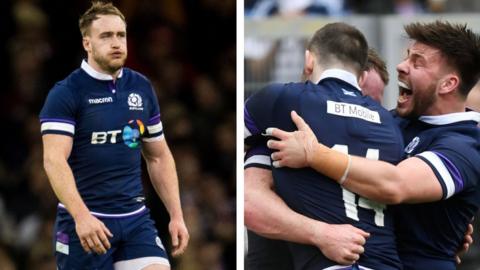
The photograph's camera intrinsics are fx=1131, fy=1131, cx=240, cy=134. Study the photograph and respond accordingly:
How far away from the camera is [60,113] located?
11.5ft

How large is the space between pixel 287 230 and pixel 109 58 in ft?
2.55

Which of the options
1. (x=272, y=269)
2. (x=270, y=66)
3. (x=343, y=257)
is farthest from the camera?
(x=270, y=66)

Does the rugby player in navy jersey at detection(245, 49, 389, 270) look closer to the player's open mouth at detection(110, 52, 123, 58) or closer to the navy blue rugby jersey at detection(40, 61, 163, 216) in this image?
the navy blue rugby jersey at detection(40, 61, 163, 216)

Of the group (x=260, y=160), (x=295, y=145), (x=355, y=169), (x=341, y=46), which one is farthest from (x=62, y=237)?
(x=341, y=46)

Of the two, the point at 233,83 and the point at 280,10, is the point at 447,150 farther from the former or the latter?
the point at 280,10

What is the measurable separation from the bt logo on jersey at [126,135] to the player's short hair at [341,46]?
606mm

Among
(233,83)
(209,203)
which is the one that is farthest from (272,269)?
(233,83)

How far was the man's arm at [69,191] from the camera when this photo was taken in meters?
3.52

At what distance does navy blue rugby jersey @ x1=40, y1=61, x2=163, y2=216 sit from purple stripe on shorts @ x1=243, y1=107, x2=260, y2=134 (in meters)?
0.31

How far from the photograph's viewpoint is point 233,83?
13.0 feet

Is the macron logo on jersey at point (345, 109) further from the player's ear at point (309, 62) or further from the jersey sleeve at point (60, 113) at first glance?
the jersey sleeve at point (60, 113)

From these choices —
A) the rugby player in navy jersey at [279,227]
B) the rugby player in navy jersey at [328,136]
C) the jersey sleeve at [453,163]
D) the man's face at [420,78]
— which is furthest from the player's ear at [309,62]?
the jersey sleeve at [453,163]

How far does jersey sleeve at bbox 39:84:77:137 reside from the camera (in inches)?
138

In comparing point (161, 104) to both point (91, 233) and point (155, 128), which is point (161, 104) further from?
point (91, 233)
